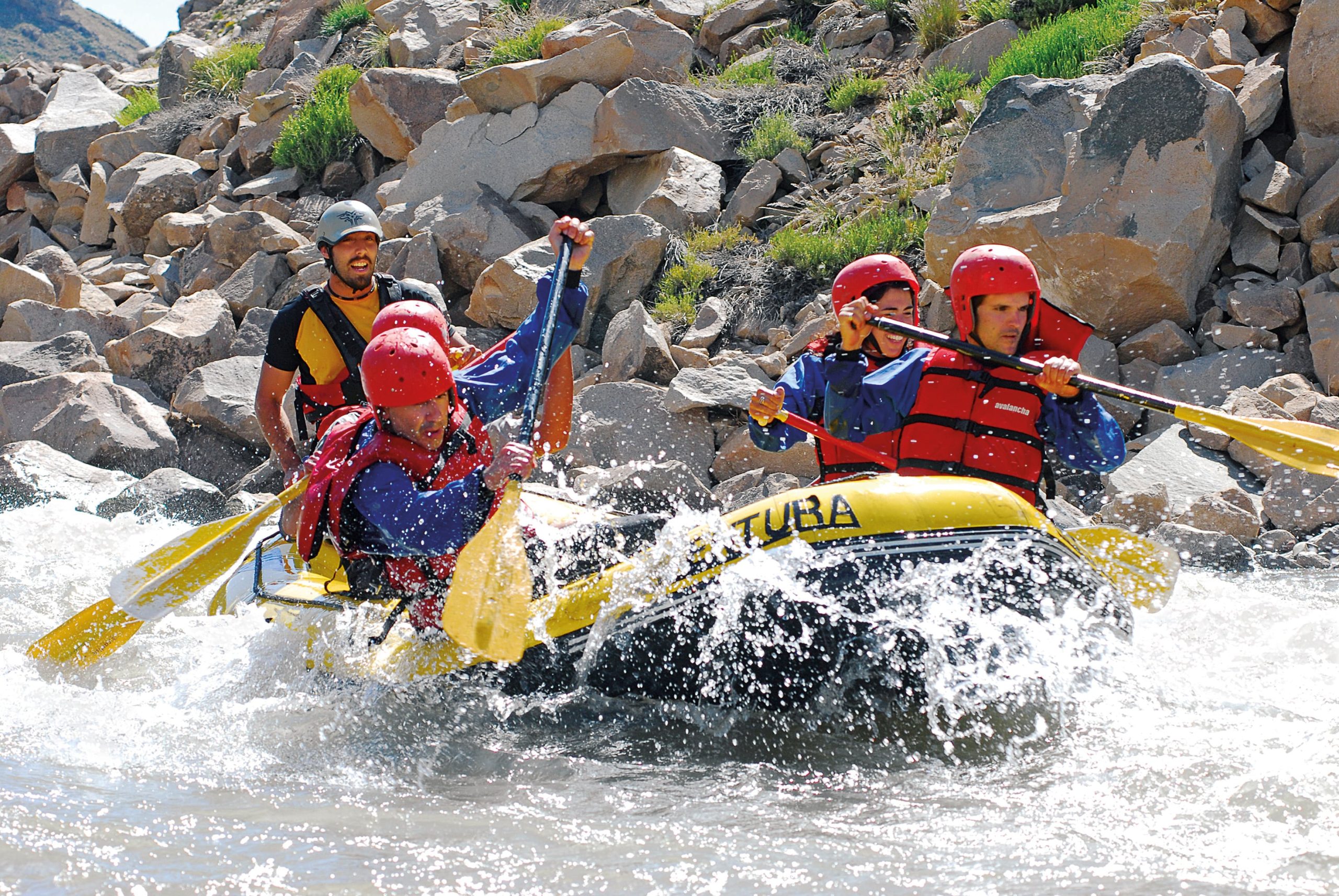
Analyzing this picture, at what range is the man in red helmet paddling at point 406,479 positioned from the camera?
145 inches

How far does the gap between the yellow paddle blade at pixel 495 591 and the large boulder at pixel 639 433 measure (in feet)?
10.7

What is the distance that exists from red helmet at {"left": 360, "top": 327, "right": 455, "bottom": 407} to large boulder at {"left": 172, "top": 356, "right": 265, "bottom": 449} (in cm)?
495

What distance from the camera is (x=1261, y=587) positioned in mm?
5180

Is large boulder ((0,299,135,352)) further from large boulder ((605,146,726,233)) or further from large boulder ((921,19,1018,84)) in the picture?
large boulder ((921,19,1018,84))

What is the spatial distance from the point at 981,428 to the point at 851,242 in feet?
14.2

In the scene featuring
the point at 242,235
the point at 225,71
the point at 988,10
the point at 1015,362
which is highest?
the point at 988,10

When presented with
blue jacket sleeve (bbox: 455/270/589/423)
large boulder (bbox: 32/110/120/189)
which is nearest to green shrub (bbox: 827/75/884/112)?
blue jacket sleeve (bbox: 455/270/589/423)

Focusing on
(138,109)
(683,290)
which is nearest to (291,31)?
(138,109)

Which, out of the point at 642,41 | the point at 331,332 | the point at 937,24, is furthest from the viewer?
the point at 642,41

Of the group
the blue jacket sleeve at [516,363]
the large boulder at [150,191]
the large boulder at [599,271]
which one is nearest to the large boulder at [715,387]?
the large boulder at [599,271]

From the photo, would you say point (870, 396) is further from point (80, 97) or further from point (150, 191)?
point (80, 97)

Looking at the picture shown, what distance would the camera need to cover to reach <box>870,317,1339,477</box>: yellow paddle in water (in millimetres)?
3963

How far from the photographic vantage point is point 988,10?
9891 millimetres

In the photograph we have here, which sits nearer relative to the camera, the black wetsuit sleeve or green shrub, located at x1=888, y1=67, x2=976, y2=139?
the black wetsuit sleeve
